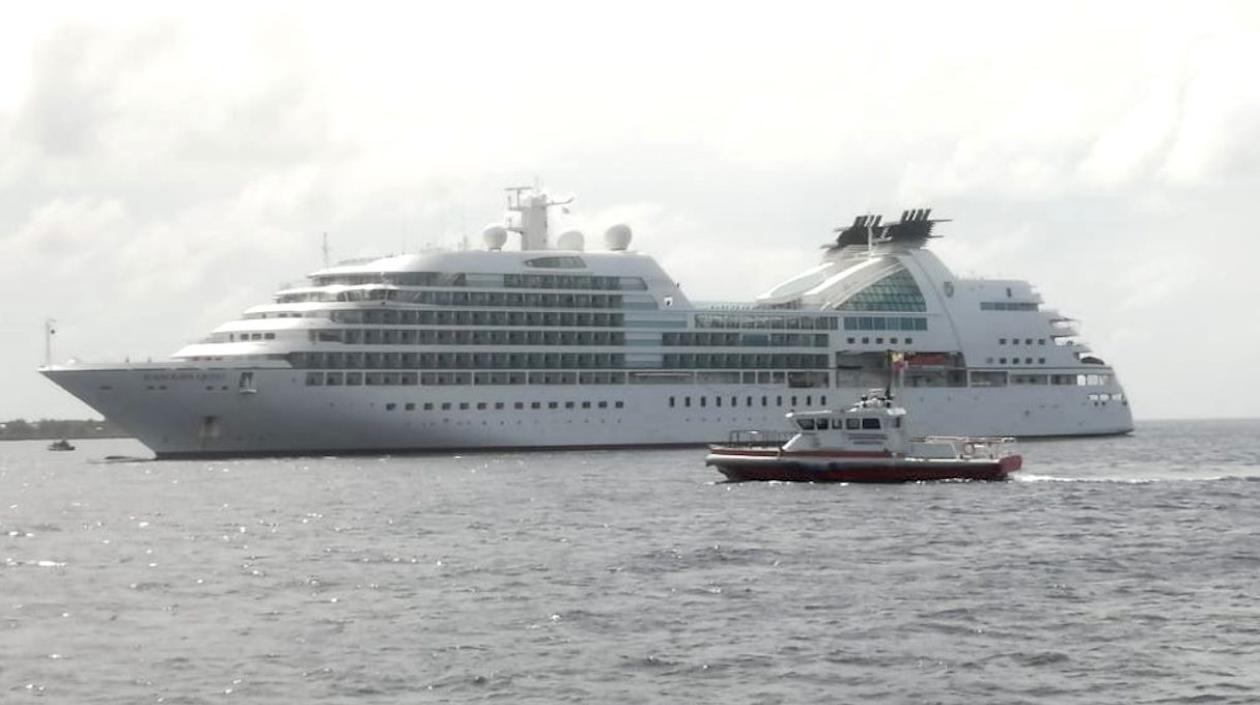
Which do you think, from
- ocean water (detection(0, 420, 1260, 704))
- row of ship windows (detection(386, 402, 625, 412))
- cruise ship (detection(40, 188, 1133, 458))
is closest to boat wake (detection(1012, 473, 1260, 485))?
ocean water (detection(0, 420, 1260, 704))

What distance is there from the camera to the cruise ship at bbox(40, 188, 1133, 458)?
346 feet

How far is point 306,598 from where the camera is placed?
44.6 m

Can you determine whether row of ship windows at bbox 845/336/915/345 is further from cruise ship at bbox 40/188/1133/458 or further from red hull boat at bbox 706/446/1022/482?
red hull boat at bbox 706/446/1022/482

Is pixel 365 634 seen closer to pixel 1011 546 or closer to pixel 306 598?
pixel 306 598

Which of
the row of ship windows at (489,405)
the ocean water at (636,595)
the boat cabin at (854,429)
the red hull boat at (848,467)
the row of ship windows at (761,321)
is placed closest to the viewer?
the ocean water at (636,595)

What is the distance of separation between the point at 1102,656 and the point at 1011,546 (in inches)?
730

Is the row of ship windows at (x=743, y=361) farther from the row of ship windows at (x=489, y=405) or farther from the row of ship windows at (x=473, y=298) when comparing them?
the row of ship windows at (x=489, y=405)

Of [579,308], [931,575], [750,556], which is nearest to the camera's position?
[931,575]

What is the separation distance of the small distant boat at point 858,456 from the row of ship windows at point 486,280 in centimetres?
3574

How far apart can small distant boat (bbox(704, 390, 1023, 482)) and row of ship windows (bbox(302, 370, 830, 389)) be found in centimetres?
3167

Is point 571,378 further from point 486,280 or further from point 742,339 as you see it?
point 742,339

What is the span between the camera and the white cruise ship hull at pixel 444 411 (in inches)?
4090

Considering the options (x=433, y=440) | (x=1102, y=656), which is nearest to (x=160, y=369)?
(x=433, y=440)

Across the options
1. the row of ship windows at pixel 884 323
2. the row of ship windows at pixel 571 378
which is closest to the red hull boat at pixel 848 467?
the row of ship windows at pixel 571 378
